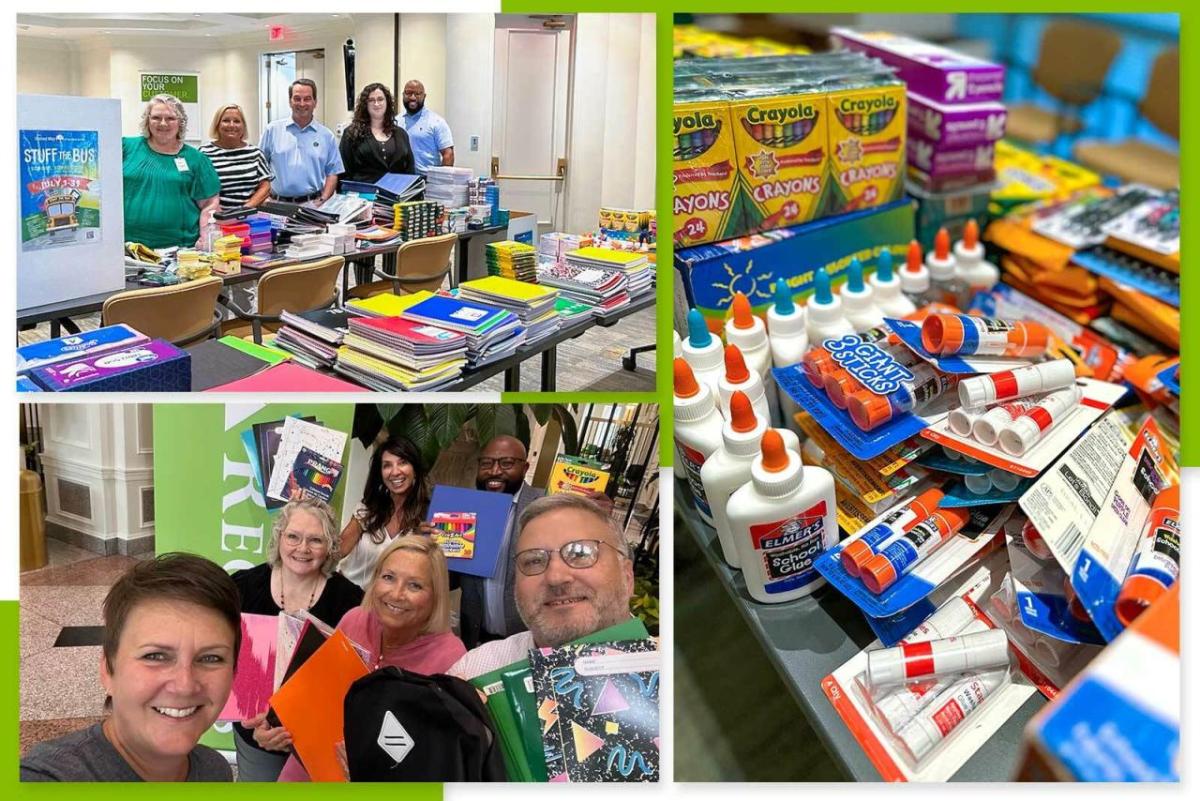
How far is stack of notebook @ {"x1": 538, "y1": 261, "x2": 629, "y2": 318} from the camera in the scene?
1.47 m

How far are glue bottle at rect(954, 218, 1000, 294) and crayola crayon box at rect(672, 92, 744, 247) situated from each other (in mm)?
719

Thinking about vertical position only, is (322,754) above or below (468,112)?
below

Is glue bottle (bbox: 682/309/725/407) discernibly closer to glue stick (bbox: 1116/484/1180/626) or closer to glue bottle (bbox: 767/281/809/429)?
glue bottle (bbox: 767/281/809/429)

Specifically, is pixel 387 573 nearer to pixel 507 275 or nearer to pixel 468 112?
pixel 507 275

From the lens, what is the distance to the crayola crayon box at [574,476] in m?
1.46

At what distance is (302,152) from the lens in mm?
1412

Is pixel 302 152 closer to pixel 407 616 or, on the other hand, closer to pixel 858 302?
pixel 407 616

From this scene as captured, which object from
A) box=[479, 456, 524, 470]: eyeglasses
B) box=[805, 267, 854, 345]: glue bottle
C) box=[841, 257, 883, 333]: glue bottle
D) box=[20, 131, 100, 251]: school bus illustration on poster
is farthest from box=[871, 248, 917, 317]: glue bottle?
box=[20, 131, 100, 251]: school bus illustration on poster

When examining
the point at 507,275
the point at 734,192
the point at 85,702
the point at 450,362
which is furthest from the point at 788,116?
the point at 85,702

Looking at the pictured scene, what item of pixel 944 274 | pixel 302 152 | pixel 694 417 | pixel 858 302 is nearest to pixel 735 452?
pixel 694 417

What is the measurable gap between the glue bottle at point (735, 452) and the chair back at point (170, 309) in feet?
2.48

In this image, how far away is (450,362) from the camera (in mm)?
1505

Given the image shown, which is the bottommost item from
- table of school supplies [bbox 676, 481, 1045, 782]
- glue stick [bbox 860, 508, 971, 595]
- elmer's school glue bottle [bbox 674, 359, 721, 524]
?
table of school supplies [bbox 676, 481, 1045, 782]

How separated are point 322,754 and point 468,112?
3.11 ft
